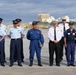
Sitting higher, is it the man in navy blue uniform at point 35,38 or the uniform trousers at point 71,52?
the man in navy blue uniform at point 35,38

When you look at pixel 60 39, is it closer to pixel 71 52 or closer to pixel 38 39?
pixel 71 52

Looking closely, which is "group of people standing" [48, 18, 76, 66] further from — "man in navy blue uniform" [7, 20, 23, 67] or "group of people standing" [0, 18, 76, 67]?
"man in navy blue uniform" [7, 20, 23, 67]

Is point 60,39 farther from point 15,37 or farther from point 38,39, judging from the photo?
point 15,37

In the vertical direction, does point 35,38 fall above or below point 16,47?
above

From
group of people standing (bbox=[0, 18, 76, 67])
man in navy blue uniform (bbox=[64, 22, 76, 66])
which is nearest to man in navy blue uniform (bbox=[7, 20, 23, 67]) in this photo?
group of people standing (bbox=[0, 18, 76, 67])

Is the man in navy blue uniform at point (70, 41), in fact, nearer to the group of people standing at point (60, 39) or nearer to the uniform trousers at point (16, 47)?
the group of people standing at point (60, 39)

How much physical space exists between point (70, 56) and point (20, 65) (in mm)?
1977

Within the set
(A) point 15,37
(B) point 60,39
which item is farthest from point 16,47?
(B) point 60,39

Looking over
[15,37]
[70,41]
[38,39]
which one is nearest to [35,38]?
[38,39]

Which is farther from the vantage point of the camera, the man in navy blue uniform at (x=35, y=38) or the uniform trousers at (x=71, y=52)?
the uniform trousers at (x=71, y=52)

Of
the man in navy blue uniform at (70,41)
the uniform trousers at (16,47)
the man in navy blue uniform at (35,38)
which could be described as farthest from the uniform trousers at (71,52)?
the uniform trousers at (16,47)

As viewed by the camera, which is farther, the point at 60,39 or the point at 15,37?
the point at 60,39

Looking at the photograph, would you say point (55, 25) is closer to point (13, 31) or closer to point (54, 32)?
point (54, 32)

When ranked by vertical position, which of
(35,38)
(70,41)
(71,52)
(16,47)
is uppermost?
(35,38)
